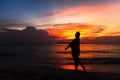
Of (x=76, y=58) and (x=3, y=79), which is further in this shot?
(x=76, y=58)

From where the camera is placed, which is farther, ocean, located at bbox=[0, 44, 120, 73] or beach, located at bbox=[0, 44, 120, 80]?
ocean, located at bbox=[0, 44, 120, 73]

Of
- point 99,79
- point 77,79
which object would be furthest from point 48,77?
point 99,79

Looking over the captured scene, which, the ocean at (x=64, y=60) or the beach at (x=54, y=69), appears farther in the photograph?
the ocean at (x=64, y=60)

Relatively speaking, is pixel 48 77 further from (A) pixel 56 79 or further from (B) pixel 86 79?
(B) pixel 86 79

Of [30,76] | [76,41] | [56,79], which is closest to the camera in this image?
[56,79]

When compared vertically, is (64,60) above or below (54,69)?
below

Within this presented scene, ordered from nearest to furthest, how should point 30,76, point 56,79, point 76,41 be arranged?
point 56,79, point 30,76, point 76,41

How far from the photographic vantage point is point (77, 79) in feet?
37.2

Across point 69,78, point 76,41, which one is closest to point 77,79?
point 69,78

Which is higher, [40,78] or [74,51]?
[74,51]

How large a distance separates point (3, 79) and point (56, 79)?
7.71 ft

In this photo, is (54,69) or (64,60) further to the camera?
(64,60)

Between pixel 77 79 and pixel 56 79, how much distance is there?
0.99m

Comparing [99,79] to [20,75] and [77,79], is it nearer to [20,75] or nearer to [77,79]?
[77,79]
